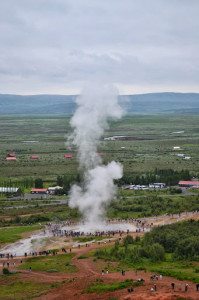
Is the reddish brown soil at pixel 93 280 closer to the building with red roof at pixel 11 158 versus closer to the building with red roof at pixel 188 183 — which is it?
the building with red roof at pixel 188 183

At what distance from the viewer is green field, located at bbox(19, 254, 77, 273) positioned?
48.7 metres

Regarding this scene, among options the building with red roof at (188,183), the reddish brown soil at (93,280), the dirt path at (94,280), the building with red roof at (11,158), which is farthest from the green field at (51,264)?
the building with red roof at (11,158)

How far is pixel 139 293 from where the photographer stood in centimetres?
3884

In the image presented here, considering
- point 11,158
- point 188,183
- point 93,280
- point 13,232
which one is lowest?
point 13,232

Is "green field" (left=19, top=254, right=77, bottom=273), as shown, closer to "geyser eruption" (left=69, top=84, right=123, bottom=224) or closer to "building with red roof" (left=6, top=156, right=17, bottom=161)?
"geyser eruption" (left=69, top=84, right=123, bottom=224)

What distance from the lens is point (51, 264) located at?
50594 mm

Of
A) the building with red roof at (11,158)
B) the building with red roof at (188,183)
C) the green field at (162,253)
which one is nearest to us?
the green field at (162,253)

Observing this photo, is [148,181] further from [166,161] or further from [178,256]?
[178,256]

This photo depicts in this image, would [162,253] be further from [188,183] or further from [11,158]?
[11,158]

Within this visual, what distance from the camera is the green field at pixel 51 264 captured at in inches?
1918

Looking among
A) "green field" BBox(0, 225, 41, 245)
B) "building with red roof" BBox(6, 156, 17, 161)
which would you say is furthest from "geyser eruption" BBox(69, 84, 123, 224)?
"building with red roof" BBox(6, 156, 17, 161)

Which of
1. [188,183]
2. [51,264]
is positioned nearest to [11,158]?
[188,183]

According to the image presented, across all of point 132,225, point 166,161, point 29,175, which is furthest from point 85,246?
point 166,161

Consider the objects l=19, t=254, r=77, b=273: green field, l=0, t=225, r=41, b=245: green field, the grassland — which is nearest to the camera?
l=19, t=254, r=77, b=273: green field
